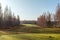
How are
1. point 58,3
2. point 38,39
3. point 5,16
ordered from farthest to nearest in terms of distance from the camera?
point 5,16, point 58,3, point 38,39

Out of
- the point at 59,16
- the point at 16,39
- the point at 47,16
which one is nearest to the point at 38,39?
the point at 16,39

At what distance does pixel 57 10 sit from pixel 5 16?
22114 millimetres

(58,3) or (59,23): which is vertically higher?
(58,3)

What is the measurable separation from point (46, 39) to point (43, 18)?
30994 mm

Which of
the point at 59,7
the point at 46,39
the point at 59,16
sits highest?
the point at 59,7

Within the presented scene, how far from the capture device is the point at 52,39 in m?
12.8

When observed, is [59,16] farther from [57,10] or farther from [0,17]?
[0,17]

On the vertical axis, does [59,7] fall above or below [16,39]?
above

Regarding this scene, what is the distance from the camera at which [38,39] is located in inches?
502

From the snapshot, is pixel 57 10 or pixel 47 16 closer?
pixel 57 10

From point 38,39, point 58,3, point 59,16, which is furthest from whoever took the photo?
point 58,3

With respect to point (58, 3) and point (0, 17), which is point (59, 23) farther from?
point (0, 17)

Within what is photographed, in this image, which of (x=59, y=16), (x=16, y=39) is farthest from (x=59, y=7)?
(x=16, y=39)

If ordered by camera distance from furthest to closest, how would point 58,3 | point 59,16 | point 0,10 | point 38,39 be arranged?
point 0,10
point 58,3
point 59,16
point 38,39
